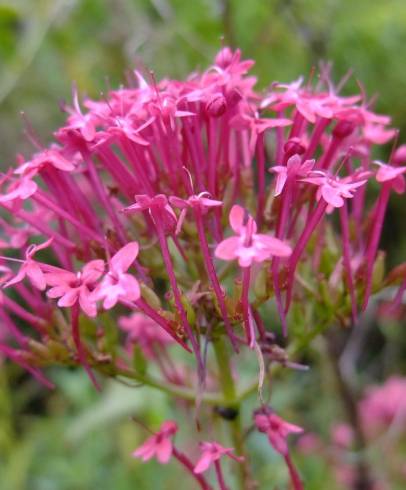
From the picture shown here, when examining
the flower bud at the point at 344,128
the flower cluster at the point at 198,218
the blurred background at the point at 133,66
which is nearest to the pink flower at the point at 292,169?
the flower cluster at the point at 198,218

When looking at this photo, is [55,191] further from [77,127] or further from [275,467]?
[275,467]

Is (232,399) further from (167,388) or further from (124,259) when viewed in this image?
(124,259)

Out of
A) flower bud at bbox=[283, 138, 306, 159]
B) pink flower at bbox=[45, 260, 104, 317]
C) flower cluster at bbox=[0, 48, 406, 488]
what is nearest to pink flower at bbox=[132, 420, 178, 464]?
flower cluster at bbox=[0, 48, 406, 488]

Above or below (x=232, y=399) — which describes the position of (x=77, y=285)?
above

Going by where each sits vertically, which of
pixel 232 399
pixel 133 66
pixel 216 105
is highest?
pixel 216 105

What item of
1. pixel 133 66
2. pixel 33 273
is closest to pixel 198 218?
pixel 33 273

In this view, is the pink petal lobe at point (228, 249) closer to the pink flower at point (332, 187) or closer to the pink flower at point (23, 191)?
the pink flower at point (332, 187)
